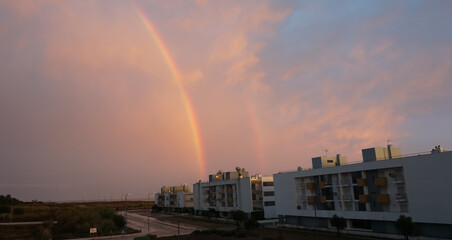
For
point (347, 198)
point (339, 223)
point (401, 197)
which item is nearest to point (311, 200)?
point (347, 198)

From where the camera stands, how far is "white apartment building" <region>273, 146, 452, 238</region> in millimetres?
33312

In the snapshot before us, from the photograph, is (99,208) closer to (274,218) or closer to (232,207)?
(232,207)

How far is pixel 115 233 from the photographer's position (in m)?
Result: 58.6

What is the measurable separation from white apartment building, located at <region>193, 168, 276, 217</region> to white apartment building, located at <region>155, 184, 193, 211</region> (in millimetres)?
12914

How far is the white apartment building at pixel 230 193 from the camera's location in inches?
2778

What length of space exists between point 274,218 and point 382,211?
32390 mm

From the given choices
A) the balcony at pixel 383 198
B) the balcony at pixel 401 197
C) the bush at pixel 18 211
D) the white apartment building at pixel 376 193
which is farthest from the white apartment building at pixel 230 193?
the bush at pixel 18 211

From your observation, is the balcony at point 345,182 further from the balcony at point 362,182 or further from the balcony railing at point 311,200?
the balcony railing at point 311,200

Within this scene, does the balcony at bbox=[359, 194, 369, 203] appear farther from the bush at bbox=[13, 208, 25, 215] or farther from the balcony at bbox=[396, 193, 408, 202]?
the bush at bbox=[13, 208, 25, 215]

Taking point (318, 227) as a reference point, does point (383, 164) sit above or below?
above

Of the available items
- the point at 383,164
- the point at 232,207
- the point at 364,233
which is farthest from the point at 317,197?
the point at 232,207

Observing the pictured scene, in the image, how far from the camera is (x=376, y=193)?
4038 centimetres

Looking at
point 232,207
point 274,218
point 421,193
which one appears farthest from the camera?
point 232,207

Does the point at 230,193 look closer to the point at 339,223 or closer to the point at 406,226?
the point at 339,223
